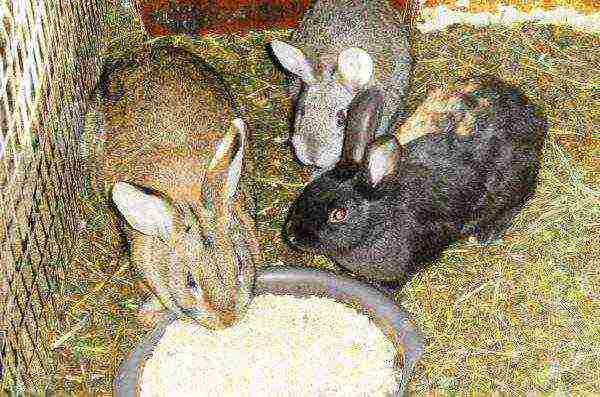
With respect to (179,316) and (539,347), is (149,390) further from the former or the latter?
(539,347)

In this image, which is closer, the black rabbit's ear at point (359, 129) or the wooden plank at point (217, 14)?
the black rabbit's ear at point (359, 129)

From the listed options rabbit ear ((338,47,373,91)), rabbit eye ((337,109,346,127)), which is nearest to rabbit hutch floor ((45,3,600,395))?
A: rabbit eye ((337,109,346,127))

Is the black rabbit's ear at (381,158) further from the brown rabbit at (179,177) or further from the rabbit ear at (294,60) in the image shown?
the rabbit ear at (294,60)

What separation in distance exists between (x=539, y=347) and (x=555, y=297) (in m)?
0.36

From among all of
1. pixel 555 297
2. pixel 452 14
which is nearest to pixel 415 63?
pixel 452 14

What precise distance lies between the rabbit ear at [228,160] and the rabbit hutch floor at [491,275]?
87 cm

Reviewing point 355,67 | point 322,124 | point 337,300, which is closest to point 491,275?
point 337,300

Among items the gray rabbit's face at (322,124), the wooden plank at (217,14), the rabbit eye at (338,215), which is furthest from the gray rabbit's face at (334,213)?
the wooden plank at (217,14)

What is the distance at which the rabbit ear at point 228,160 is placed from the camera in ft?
11.8

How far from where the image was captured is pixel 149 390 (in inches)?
150

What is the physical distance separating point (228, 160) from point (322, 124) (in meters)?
1.36

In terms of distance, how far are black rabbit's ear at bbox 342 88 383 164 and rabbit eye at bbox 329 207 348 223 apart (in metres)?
0.26

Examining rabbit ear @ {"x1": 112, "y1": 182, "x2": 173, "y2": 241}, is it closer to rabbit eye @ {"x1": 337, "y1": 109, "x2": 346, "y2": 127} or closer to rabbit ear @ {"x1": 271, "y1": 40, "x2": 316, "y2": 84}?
rabbit eye @ {"x1": 337, "y1": 109, "x2": 346, "y2": 127}

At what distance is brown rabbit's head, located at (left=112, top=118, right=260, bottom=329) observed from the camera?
3.43 metres
